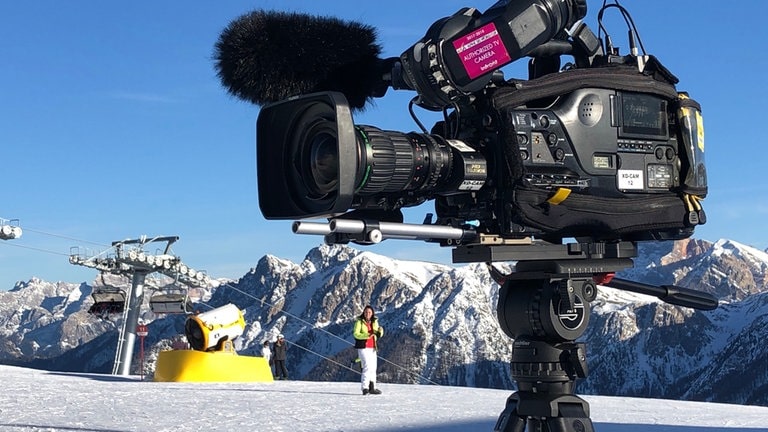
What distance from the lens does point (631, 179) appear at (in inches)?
184

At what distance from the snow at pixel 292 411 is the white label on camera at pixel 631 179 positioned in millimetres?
6944

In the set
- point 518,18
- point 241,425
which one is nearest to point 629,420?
point 241,425

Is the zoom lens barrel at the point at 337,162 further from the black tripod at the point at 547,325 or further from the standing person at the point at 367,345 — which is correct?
the standing person at the point at 367,345

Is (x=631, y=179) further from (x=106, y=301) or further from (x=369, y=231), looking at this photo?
(x=106, y=301)

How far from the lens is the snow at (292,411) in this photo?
37.7 ft

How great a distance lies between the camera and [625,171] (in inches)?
183

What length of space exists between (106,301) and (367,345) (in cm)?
3228

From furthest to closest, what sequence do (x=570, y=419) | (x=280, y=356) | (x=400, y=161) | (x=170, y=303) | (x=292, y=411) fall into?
(x=170, y=303)
(x=280, y=356)
(x=292, y=411)
(x=570, y=419)
(x=400, y=161)

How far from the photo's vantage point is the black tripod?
14.8ft

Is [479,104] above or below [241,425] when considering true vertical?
above

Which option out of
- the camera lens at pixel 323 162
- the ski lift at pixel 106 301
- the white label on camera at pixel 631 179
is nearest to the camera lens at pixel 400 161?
the camera lens at pixel 323 162

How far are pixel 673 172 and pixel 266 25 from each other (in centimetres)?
220

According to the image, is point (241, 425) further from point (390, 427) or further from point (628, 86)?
point (628, 86)

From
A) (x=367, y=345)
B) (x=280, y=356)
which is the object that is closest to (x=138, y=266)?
(x=280, y=356)
